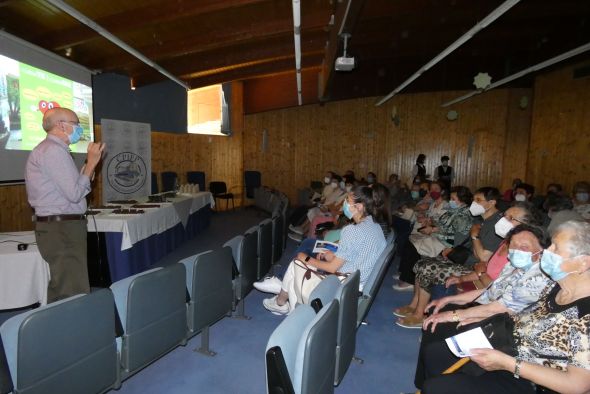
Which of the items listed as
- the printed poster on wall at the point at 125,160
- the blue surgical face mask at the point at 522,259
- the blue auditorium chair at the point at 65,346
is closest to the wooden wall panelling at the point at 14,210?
the printed poster on wall at the point at 125,160

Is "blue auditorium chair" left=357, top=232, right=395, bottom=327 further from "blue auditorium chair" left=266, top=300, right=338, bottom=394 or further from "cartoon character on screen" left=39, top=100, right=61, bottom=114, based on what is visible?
"cartoon character on screen" left=39, top=100, right=61, bottom=114

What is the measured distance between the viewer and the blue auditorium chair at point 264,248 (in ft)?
12.1

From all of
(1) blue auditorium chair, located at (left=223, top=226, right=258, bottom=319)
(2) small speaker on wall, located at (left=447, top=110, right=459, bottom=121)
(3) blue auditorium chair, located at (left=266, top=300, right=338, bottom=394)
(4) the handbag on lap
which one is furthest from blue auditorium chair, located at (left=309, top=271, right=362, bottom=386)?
(2) small speaker on wall, located at (left=447, top=110, right=459, bottom=121)

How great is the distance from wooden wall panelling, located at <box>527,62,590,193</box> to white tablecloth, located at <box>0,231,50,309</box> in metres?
9.99

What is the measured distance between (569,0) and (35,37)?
754 centimetres

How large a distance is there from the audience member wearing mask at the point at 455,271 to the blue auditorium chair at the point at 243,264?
146 centimetres

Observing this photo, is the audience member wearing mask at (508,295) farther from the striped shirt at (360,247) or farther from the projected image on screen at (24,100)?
the projected image on screen at (24,100)

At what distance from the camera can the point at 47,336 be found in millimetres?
1527

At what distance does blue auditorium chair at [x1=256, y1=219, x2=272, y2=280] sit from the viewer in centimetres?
368

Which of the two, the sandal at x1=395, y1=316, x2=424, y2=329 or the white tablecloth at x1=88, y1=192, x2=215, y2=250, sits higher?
the white tablecloth at x1=88, y1=192, x2=215, y2=250

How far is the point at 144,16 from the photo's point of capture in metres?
4.74

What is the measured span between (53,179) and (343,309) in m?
2.17

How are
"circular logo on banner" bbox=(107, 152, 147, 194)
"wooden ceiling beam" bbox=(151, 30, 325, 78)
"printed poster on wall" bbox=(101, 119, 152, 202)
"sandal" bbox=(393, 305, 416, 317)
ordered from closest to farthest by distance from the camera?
"sandal" bbox=(393, 305, 416, 317)
"printed poster on wall" bbox=(101, 119, 152, 202)
"circular logo on banner" bbox=(107, 152, 147, 194)
"wooden ceiling beam" bbox=(151, 30, 325, 78)

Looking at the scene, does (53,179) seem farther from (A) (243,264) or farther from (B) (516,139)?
(B) (516,139)
